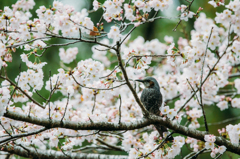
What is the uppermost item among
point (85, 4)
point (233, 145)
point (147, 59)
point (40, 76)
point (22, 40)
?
point (85, 4)

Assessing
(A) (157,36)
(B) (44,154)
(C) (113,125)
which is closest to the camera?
(C) (113,125)

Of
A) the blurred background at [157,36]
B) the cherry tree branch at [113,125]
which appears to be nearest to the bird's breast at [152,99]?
the cherry tree branch at [113,125]

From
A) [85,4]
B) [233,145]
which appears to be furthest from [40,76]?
[85,4]

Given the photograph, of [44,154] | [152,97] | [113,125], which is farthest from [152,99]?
[44,154]

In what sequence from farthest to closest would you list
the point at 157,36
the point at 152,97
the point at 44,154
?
A: the point at 157,36 → the point at 152,97 → the point at 44,154

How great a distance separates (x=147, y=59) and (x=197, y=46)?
69 centimetres

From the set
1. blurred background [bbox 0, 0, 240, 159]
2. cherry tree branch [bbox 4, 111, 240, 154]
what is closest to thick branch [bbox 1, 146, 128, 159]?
cherry tree branch [bbox 4, 111, 240, 154]

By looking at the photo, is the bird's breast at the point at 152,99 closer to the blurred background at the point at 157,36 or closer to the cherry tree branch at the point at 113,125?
the cherry tree branch at the point at 113,125

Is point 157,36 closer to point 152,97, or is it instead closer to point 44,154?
point 152,97

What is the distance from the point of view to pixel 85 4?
7.58 metres

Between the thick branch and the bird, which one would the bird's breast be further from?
the thick branch

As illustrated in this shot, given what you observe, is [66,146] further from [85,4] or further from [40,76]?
[85,4]

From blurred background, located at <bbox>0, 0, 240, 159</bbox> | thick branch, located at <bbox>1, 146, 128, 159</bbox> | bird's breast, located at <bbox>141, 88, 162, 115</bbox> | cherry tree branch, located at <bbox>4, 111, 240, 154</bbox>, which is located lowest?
thick branch, located at <bbox>1, 146, 128, 159</bbox>

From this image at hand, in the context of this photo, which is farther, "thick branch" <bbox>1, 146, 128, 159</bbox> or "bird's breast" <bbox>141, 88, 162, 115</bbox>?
"bird's breast" <bbox>141, 88, 162, 115</bbox>
